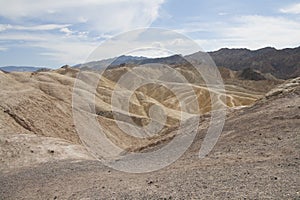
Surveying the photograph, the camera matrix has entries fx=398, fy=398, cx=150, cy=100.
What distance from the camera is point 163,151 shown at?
16.8 metres

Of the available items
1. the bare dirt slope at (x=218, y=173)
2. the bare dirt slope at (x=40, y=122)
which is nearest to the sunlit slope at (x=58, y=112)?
the bare dirt slope at (x=40, y=122)

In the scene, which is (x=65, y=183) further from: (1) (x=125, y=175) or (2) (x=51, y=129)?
(2) (x=51, y=129)

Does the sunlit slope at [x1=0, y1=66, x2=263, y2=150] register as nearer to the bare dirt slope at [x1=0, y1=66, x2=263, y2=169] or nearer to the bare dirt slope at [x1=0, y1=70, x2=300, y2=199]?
the bare dirt slope at [x1=0, y1=66, x2=263, y2=169]

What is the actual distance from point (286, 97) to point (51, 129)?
15643 mm

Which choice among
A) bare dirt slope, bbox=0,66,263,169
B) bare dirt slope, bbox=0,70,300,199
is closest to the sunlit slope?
bare dirt slope, bbox=0,66,263,169

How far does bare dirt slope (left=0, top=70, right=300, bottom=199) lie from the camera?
10.2m

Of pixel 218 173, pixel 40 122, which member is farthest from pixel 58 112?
pixel 218 173

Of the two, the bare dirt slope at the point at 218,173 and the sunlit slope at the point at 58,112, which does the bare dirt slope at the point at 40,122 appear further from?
the bare dirt slope at the point at 218,173

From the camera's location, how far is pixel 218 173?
37.6ft

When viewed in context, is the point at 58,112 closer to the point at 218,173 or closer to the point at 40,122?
the point at 40,122

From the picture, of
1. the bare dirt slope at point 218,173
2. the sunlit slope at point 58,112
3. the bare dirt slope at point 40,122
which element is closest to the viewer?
the bare dirt slope at point 218,173

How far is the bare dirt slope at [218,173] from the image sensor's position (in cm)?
1022

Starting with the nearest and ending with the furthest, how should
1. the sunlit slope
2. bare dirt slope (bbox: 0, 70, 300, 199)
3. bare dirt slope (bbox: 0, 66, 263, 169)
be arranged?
bare dirt slope (bbox: 0, 70, 300, 199) → bare dirt slope (bbox: 0, 66, 263, 169) → the sunlit slope

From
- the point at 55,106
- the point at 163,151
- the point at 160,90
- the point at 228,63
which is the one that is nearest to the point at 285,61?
the point at 228,63
